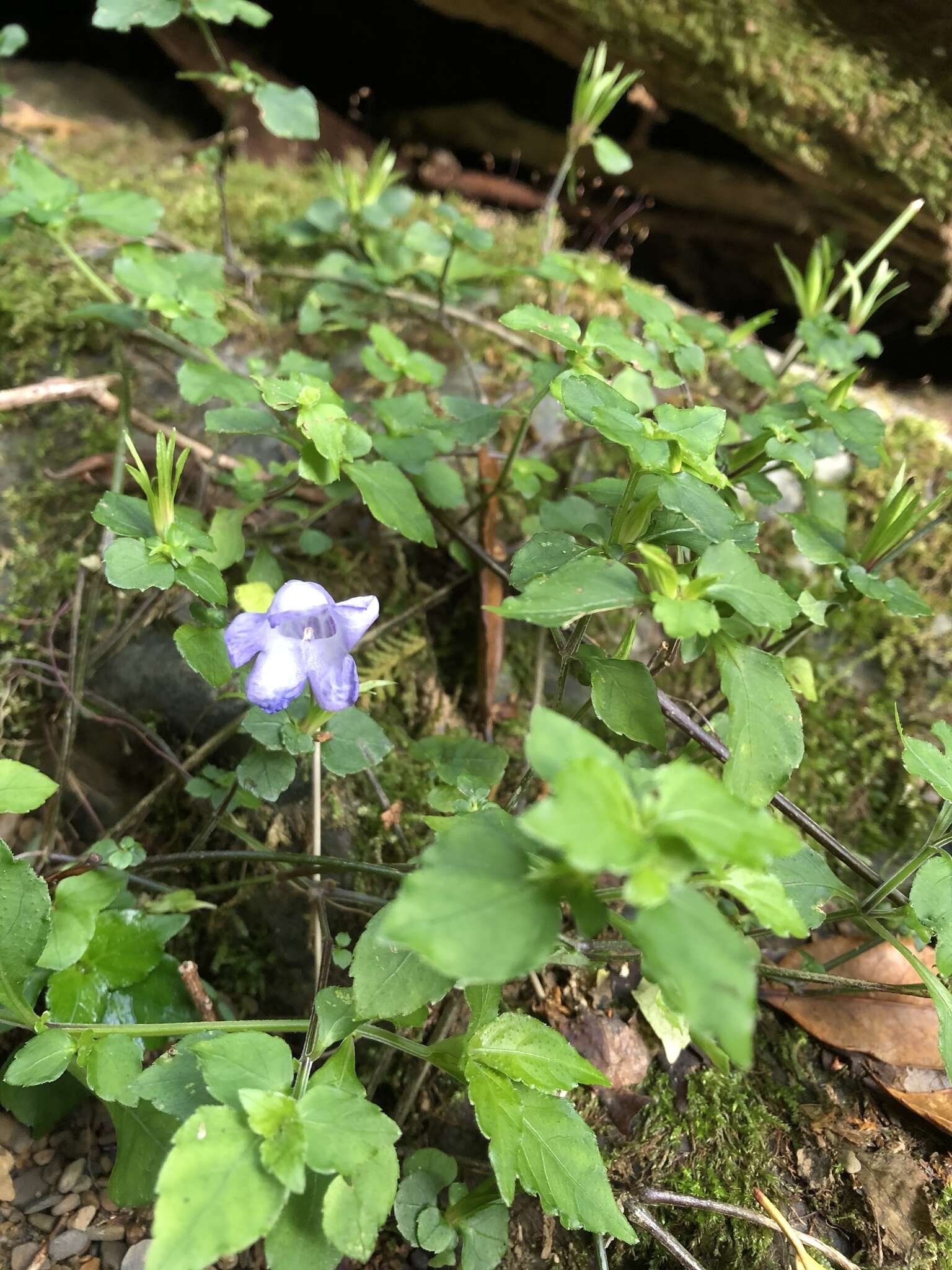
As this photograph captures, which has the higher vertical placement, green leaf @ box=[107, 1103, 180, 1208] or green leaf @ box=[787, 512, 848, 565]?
green leaf @ box=[787, 512, 848, 565]

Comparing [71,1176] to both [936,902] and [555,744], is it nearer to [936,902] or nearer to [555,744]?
[555,744]

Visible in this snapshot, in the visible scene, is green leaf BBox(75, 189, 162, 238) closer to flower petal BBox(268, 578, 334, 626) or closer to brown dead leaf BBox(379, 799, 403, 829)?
flower petal BBox(268, 578, 334, 626)

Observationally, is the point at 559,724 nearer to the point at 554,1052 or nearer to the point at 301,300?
the point at 554,1052

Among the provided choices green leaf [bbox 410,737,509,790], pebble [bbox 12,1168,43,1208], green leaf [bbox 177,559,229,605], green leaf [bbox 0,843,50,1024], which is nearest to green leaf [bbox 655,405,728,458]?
green leaf [bbox 410,737,509,790]

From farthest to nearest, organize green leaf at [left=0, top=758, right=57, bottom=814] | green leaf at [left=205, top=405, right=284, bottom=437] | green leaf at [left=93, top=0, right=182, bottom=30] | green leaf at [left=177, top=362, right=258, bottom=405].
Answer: green leaf at [left=93, top=0, right=182, bottom=30] → green leaf at [left=177, top=362, right=258, bottom=405] → green leaf at [left=205, top=405, right=284, bottom=437] → green leaf at [left=0, top=758, right=57, bottom=814]

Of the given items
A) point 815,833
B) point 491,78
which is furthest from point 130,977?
point 491,78

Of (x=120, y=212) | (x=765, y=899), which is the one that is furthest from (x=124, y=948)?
(x=120, y=212)
